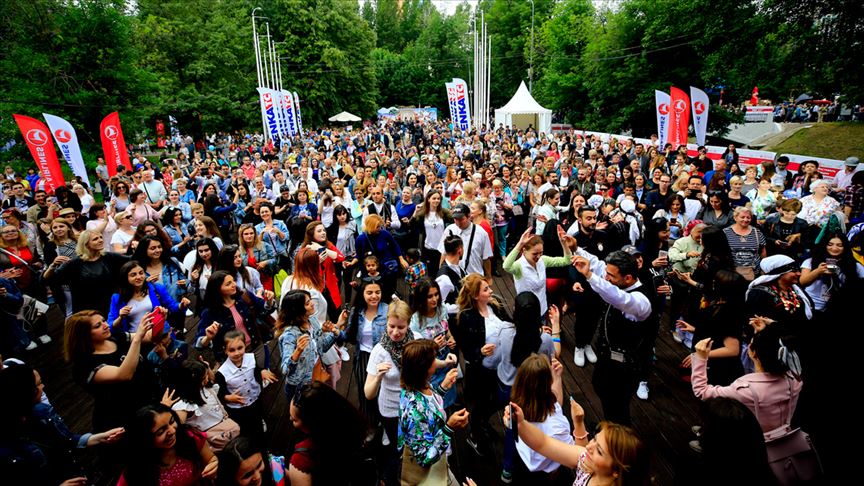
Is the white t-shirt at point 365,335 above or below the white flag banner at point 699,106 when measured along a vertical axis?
below

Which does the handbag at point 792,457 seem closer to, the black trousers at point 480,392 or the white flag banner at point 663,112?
the black trousers at point 480,392

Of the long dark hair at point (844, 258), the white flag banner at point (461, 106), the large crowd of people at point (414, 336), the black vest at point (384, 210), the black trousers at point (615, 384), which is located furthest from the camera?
the white flag banner at point (461, 106)

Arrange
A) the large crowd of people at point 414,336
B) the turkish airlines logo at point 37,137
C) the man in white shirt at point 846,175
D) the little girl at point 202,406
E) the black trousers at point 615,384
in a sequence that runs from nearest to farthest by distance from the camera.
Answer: the large crowd of people at point 414,336 → the little girl at point 202,406 → the black trousers at point 615,384 → the man in white shirt at point 846,175 → the turkish airlines logo at point 37,137

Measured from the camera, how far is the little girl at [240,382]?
3.34 meters

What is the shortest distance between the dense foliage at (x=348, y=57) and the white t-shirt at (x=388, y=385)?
49.9ft

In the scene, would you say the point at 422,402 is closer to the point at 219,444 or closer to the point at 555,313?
the point at 555,313

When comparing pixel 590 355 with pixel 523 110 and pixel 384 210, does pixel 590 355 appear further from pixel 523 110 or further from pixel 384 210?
pixel 523 110

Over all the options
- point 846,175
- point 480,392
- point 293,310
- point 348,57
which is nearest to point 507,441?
point 480,392

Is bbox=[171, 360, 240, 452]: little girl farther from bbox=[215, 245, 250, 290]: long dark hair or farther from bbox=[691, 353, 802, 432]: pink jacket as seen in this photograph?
bbox=[691, 353, 802, 432]: pink jacket

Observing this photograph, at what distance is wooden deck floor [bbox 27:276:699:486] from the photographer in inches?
143

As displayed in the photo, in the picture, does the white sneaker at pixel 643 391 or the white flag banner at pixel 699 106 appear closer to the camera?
the white sneaker at pixel 643 391

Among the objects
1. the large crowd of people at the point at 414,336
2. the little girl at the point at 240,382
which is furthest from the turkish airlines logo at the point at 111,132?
the little girl at the point at 240,382

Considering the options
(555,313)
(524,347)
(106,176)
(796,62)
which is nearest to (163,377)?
(524,347)

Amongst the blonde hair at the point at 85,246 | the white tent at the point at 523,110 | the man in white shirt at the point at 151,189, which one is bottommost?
the blonde hair at the point at 85,246
